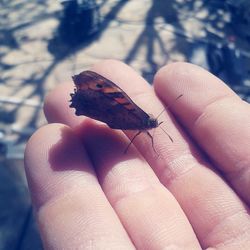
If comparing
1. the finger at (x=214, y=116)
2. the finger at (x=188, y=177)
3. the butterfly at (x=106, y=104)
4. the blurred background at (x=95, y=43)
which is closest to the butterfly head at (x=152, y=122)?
the butterfly at (x=106, y=104)

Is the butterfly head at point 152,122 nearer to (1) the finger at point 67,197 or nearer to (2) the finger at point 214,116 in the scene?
(2) the finger at point 214,116

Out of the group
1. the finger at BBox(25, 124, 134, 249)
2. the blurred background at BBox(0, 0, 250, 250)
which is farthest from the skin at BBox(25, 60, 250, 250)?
the blurred background at BBox(0, 0, 250, 250)

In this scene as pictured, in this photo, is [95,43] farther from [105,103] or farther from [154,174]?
[154,174]

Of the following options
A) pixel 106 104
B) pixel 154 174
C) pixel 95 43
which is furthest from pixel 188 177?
pixel 95 43

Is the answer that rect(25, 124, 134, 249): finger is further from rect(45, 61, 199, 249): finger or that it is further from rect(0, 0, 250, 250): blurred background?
rect(0, 0, 250, 250): blurred background

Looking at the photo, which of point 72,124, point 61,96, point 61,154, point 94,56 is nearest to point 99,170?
point 61,154

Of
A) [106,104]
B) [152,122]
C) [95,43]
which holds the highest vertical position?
[106,104]
